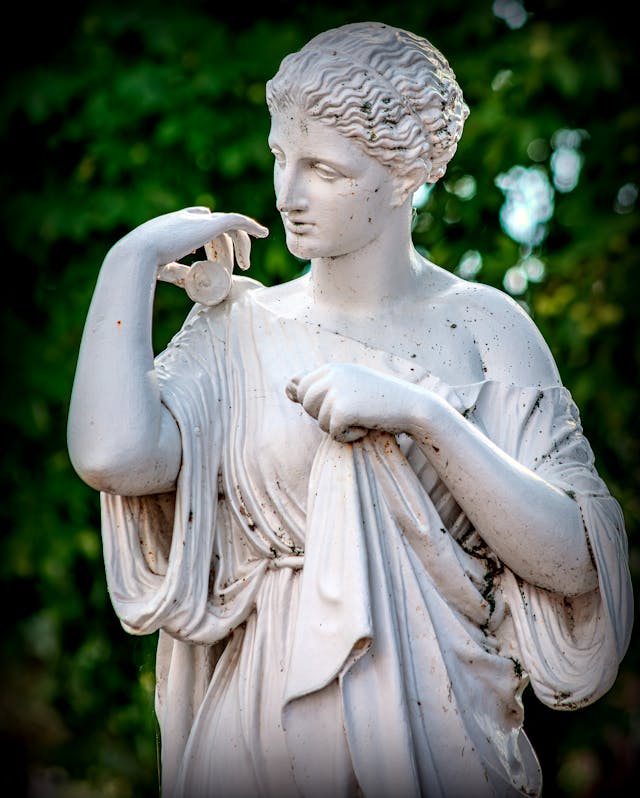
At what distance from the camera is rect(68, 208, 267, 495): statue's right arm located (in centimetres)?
472

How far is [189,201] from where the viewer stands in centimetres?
819

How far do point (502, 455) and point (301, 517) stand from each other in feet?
1.66

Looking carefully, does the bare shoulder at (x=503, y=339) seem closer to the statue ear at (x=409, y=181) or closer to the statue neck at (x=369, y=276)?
the statue neck at (x=369, y=276)

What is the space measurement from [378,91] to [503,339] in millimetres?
708

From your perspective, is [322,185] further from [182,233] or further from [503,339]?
[503,339]

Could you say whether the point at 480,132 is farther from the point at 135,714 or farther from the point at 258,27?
the point at 135,714

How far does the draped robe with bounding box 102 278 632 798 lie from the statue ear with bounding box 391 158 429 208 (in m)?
0.38

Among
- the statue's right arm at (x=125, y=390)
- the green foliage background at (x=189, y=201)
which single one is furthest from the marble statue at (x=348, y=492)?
the green foliage background at (x=189, y=201)

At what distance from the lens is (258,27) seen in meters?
8.03

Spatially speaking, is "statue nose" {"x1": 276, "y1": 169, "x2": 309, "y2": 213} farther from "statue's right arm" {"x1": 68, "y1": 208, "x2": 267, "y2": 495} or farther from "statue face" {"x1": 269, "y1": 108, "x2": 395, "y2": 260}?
"statue's right arm" {"x1": 68, "y1": 208, "x2": 267, "y2": 495}

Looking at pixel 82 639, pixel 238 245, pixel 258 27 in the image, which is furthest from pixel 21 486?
pixel 238 245

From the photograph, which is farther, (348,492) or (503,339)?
(503,339)

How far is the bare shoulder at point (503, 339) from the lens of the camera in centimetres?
503

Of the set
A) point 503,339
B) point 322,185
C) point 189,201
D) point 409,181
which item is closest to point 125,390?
point 322,185
